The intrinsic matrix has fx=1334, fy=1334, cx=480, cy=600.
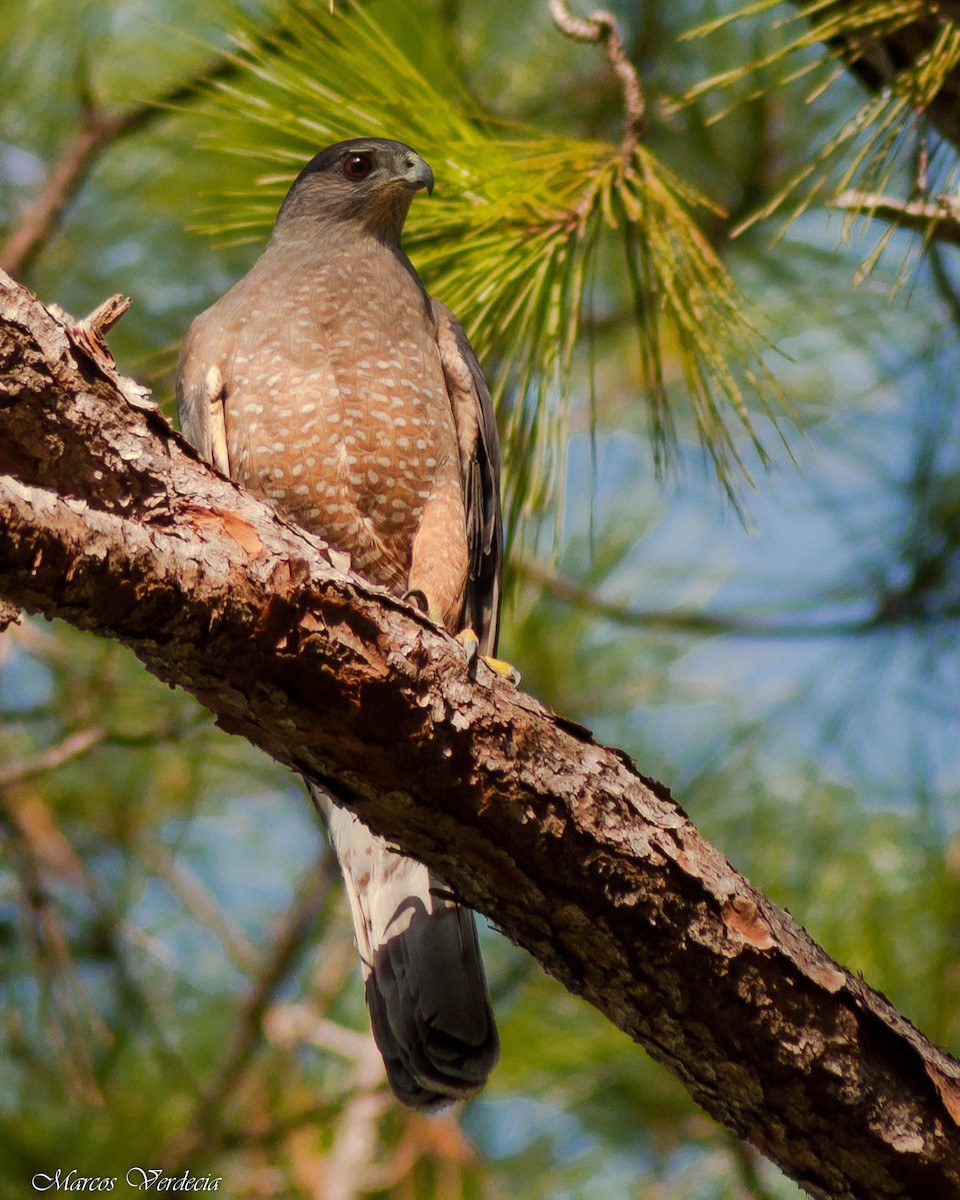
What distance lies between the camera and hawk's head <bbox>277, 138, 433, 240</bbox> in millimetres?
3949

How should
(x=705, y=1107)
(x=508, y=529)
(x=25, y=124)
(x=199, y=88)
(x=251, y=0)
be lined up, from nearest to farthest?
1. (x=705, y=1107)
2. (x=508, y=529)
3. (x=199, y=88)
4. (x=251, y=0)
5. (x=25, y=124)

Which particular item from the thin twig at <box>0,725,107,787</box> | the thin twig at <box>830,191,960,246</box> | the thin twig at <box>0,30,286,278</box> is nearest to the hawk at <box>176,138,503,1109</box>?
the thin twig at <box>0,725,107,787</box>

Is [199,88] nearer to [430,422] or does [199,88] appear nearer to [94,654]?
[430,422]

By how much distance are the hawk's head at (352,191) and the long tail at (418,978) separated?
1729 mm

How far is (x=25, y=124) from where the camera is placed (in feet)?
18.9

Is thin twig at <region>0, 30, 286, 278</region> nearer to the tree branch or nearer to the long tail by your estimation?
the long tail

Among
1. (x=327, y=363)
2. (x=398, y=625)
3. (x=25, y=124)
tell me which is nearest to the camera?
(x=398, y=625)

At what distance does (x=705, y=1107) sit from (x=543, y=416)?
190cm

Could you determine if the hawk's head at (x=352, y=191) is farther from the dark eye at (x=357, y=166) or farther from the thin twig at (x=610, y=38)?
the thin twig at (x=610, y=38)

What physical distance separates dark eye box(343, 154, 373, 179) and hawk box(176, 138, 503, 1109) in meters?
0.08

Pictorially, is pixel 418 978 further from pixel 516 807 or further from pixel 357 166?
pixel 357 166

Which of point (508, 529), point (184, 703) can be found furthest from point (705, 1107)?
point (184, 703)

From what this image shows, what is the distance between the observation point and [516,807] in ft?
8.02

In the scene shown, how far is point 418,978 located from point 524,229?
200 centimetres
